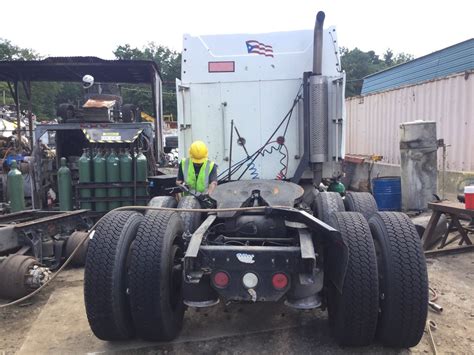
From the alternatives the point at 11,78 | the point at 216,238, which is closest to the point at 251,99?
the point at 216,238

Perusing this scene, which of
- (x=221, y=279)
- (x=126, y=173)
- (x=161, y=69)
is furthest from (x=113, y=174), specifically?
(x=161, y=69)

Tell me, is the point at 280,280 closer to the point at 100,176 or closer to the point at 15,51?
the point at 100,176

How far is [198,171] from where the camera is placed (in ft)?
17.7

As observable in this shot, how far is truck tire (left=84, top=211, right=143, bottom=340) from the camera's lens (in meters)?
3.33

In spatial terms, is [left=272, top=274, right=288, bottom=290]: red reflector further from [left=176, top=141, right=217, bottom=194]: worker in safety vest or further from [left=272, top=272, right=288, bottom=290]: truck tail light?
[left=176, top=141, right=217, bottom=194]: worker in safety vest

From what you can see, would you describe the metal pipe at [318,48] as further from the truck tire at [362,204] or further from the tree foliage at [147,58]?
the tree foliage at [147,58]

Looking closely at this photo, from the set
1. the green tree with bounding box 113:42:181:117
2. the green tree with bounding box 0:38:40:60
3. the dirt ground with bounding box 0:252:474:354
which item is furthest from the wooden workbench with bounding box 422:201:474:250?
the green tree with bounding box 0:38:40:60

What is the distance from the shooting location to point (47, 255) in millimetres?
5656

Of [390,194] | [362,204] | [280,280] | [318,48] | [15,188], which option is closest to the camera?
[280,280]

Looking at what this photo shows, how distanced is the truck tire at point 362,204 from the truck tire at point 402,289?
3.76ft

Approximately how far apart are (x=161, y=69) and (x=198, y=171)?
38.8 m

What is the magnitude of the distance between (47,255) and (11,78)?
22.0ft

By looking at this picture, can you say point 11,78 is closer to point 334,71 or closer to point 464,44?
point 334,71

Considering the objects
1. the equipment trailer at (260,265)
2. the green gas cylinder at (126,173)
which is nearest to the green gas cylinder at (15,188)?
the green gas cylinder at (126,173)
